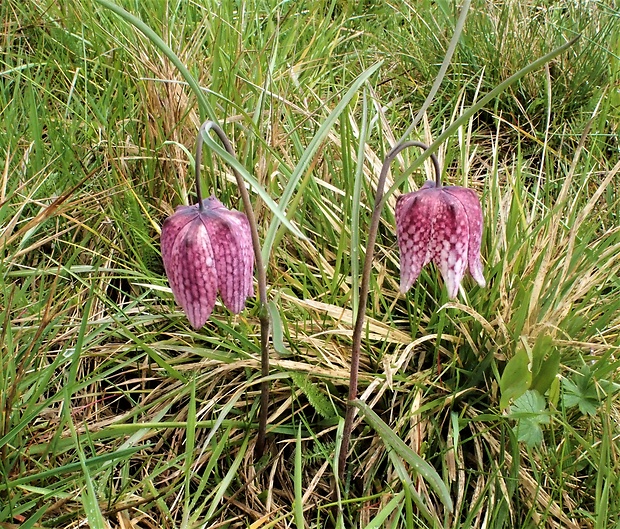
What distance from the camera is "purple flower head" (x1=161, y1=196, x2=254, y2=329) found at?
0.94m

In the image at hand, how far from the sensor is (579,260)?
Answer: 1412 mm

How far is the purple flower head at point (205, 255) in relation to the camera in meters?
0.94

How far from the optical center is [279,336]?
1105mm

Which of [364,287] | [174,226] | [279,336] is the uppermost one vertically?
[174,226]

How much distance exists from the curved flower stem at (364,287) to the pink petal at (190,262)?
210mm

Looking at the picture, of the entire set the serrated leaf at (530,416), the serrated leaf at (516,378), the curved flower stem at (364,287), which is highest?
the curved flower stem at (364,287)

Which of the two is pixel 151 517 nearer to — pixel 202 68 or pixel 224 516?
pixel 224 516

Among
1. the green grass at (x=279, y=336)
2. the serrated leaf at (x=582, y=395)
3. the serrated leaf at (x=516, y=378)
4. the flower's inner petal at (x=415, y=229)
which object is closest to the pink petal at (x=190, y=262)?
the green grass at (x=279, y=336)

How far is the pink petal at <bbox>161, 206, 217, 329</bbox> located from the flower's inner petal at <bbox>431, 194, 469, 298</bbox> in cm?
31

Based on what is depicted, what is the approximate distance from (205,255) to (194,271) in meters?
0.03

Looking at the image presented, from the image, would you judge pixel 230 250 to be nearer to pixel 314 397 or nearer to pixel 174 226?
pixel 174 226

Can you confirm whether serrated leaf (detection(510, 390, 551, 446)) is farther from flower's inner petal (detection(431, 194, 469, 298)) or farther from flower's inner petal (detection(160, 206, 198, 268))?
flower's inner petal (detection(160, 206, 198, 268))

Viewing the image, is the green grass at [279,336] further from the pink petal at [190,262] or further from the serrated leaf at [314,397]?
the pink petal at [190,262]

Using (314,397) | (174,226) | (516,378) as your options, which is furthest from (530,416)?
(174,226)
